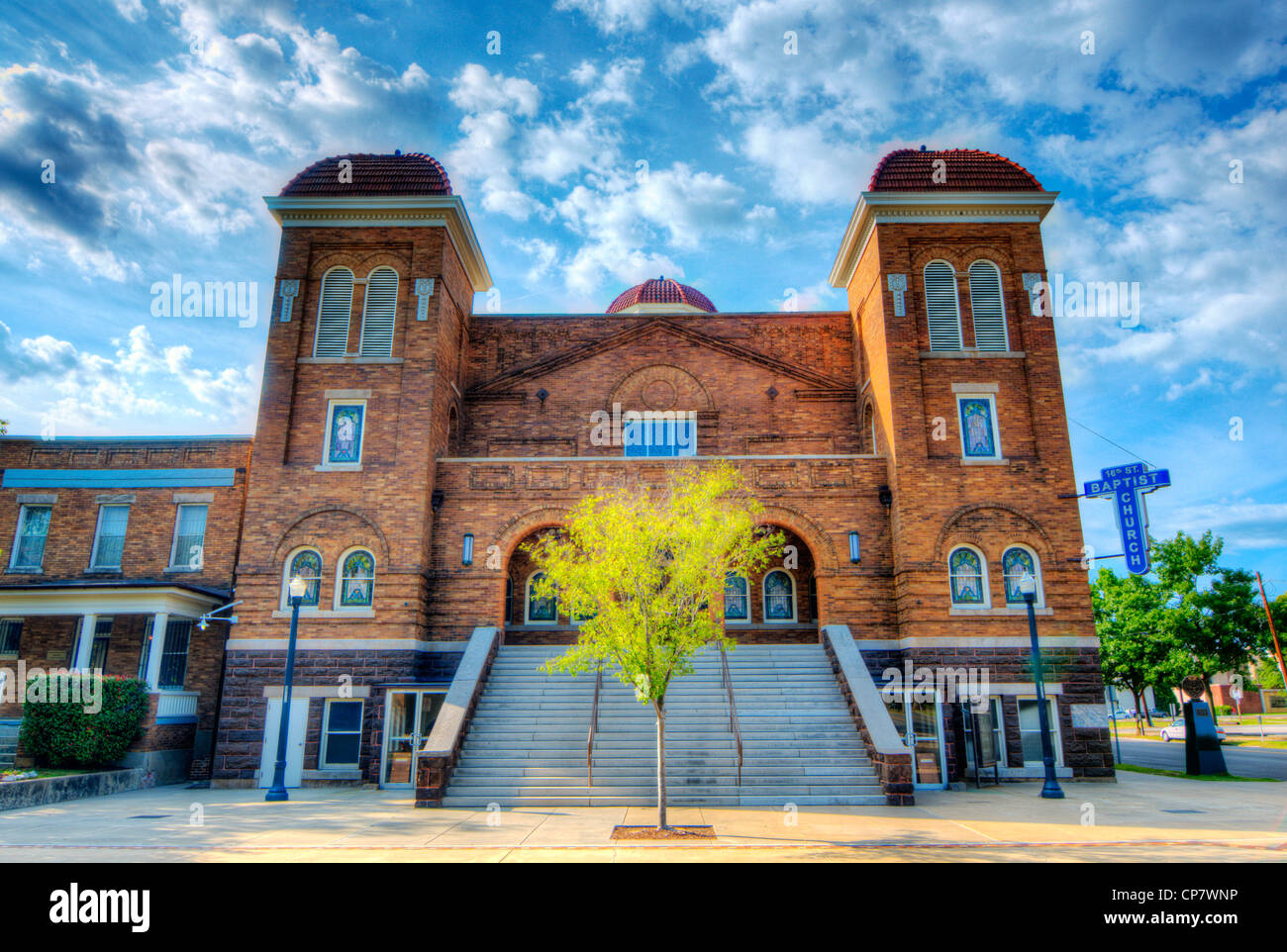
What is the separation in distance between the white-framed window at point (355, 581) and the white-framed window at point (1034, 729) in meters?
15.1

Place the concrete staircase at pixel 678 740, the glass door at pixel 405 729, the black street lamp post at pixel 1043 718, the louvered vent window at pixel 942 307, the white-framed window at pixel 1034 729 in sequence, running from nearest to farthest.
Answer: the concrete staircase at pixel 678 740 < the black street lamp post at pixel 1043 718 < the glass door at pixel 405 729 < the white-framed window at pixel 1034 729 < the louvered vent window at pixel 942 307

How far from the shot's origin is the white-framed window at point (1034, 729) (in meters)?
17.7

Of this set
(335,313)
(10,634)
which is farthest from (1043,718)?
(10,634)

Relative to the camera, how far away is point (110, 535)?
2119 cm

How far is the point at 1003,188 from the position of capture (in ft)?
68.5

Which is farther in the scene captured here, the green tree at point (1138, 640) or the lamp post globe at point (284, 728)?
the green tree at point (1138, 640)

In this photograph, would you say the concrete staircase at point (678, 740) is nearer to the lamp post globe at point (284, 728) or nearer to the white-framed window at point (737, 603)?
the white-framed window at point (737, 603)

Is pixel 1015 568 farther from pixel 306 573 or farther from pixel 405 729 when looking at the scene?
pixel 306 573

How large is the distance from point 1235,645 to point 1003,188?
885 inches

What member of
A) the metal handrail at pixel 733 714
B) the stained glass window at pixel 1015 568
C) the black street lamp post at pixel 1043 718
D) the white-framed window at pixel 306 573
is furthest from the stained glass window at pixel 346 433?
the stained glass window at pixel 1015 568

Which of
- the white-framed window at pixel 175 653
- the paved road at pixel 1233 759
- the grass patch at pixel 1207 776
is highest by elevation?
the white-framed window at pixel 175 653

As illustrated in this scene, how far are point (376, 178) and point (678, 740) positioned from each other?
16594 millimetres

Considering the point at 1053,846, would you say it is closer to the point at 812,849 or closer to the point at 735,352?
the point at 812,849

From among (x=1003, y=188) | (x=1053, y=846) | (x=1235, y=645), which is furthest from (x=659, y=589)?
(x=1235, y=645)
